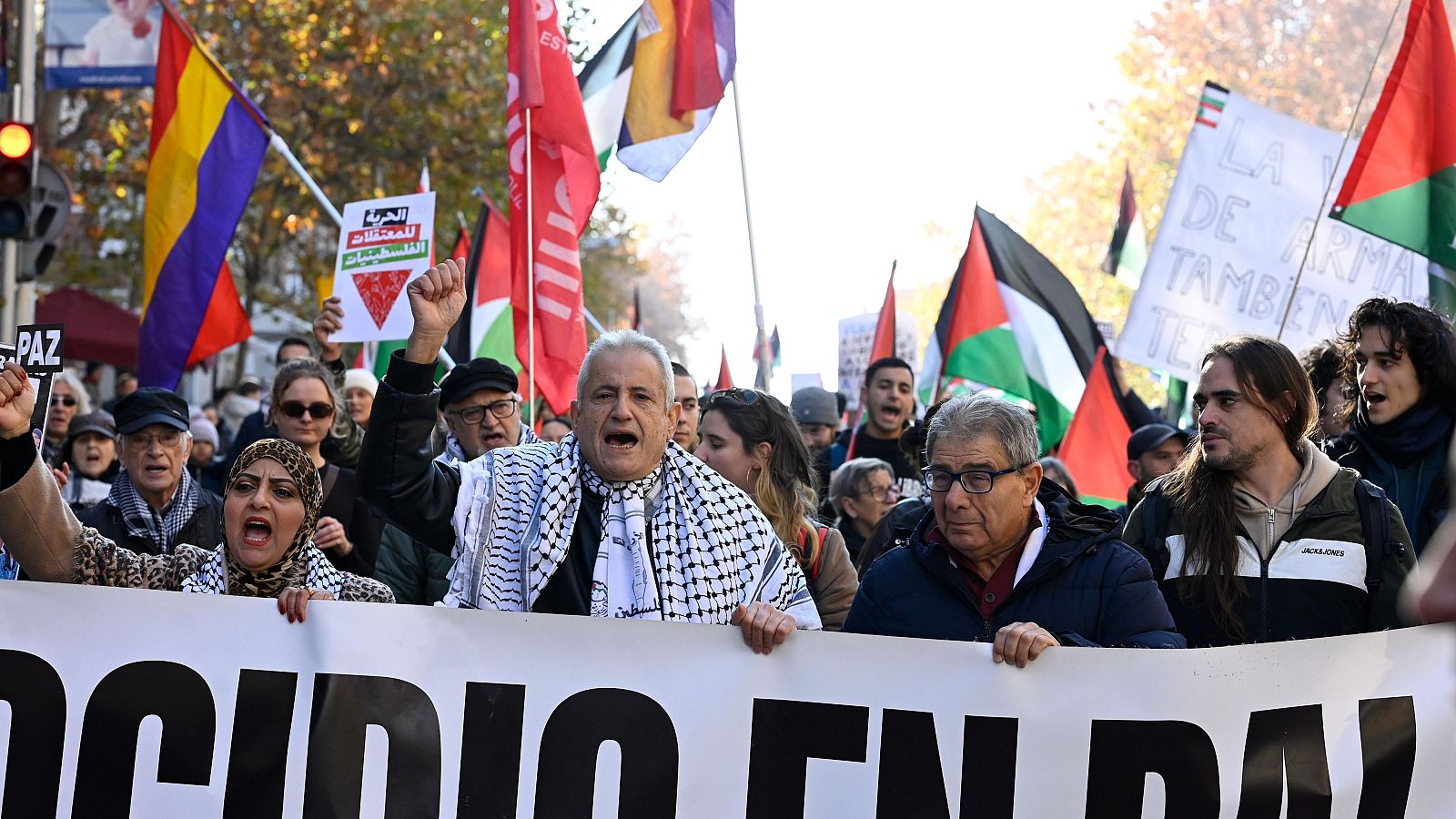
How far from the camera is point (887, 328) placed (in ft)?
35.9

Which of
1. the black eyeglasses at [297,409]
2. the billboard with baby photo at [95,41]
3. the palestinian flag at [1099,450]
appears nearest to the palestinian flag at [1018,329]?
the palestinian flag at [1099,450]

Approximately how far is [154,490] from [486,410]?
114 centimetres

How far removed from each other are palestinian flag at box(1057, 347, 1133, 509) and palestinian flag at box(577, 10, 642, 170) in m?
2.64

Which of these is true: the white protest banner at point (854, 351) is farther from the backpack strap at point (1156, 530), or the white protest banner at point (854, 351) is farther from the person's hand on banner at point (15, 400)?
the person's hand on banner at point (15, 400)

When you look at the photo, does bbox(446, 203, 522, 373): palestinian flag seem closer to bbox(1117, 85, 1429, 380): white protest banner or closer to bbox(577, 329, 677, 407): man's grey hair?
bbox(1117, 85, 1429, 380): white protest banner

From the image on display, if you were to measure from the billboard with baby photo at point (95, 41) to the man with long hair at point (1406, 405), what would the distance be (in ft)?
35.6

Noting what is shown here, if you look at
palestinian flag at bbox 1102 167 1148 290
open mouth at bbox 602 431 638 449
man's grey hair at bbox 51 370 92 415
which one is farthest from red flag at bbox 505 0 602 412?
palestinian flag at bbox 1102 167 1148 290

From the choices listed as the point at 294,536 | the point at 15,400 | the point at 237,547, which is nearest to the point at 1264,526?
the point at 294,536

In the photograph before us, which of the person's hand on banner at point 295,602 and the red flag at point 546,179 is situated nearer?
the person's hand on banner at point 295,602

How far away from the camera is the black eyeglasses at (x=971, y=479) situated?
361cm

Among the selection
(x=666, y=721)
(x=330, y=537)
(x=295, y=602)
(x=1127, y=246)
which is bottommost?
(x=666, y=721)

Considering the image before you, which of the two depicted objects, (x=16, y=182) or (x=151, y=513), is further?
(x=16, y=182)

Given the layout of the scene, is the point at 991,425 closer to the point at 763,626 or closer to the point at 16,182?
the point at 763,626

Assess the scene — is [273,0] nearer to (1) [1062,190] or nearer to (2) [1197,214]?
(2) [1197,214]
